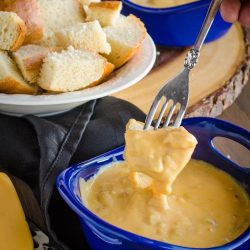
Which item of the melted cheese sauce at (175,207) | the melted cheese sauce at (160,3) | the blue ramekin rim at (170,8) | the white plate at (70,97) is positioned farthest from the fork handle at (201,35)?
the melted cheese sauce at (160,3)

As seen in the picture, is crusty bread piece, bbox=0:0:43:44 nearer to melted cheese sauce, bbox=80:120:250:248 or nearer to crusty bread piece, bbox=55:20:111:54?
crusty bread piece, bbox=55:20:111:54

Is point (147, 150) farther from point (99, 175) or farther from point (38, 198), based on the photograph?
point (38, 198)

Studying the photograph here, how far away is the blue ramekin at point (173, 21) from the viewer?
1.61 meters

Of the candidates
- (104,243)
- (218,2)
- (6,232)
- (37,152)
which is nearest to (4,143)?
(37,152)

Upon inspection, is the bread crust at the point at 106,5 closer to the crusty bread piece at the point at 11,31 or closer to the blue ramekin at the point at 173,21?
the crusty bread piece at the point at 11,31

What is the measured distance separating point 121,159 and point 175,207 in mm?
142

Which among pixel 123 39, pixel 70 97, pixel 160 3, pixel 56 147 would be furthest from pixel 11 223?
pixel 160 3

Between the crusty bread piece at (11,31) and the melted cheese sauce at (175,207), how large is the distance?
1.23 feet

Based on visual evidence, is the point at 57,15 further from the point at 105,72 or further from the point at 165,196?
the point at 165,196

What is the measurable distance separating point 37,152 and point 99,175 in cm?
17

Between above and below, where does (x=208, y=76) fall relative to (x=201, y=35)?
below

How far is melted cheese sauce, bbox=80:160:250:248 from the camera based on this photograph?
2.91 ft

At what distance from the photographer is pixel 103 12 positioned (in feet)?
4.36

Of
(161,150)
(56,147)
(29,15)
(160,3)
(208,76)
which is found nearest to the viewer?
(161,150)
